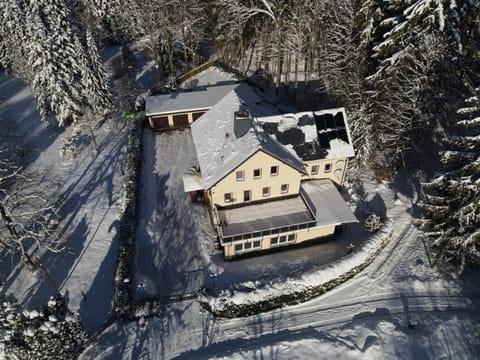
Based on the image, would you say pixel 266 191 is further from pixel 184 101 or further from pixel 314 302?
pixel 184 101

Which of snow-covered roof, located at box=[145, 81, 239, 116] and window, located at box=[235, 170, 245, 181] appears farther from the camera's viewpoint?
snow-covered roof, located at box=[145, 81, 239, 116]

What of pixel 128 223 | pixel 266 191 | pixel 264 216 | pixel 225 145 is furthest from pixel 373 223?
pixel 128 223

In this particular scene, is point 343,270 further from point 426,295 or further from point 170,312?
point 170,312

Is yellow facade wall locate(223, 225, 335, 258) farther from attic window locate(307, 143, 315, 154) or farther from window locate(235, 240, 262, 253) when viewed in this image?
attic window locate(307, 143, 315, 154)

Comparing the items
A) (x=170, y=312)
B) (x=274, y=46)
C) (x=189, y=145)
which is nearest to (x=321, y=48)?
(x=274, y=46)

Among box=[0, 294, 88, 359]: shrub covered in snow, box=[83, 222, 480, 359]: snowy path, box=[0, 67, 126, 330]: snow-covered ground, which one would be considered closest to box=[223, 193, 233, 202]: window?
box=[83, 222, 480, 359]: snowy path

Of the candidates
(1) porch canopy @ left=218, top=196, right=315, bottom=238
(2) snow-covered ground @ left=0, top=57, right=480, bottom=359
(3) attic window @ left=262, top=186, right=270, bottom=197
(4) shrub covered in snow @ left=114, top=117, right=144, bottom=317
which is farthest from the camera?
(3) attic window @ left=262, top=186, right=270, bottom=197
